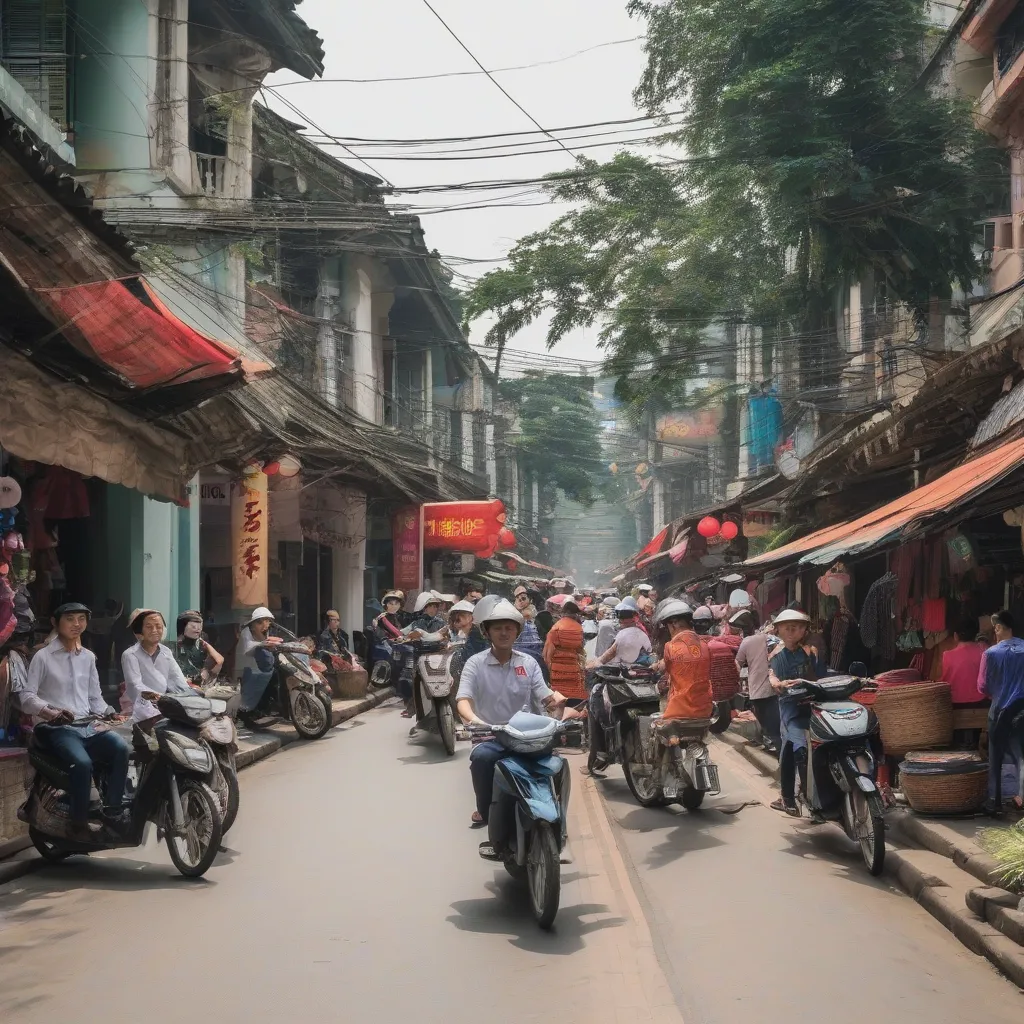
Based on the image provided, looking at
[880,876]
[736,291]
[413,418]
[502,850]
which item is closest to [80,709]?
[502,850]

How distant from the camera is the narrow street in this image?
514cm

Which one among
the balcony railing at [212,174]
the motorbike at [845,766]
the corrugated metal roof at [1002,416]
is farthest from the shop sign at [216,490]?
the motorbike at [845,766]

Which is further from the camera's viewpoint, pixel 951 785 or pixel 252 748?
pixel 252 748

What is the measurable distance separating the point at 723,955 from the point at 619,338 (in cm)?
2238

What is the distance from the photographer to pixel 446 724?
13.9 m

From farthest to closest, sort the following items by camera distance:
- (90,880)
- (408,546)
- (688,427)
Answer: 1. (688,427)
2. (408,546)
3. (90,880)

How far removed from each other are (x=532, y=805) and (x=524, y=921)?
2.00ft

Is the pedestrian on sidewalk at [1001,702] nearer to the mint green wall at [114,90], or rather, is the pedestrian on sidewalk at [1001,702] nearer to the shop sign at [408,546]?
the mint green wall at [114,90]

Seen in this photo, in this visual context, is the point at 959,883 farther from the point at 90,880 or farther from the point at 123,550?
the point at 123,550

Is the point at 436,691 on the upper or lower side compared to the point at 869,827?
upper

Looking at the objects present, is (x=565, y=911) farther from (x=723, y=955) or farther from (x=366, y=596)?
(x=366, y=596)

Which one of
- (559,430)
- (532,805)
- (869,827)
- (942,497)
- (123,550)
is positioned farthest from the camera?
(559,430)

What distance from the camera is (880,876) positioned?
25.6 feet

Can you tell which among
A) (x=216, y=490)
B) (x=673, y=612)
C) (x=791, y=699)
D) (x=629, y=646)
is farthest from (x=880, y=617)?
(x=216, y=490)
